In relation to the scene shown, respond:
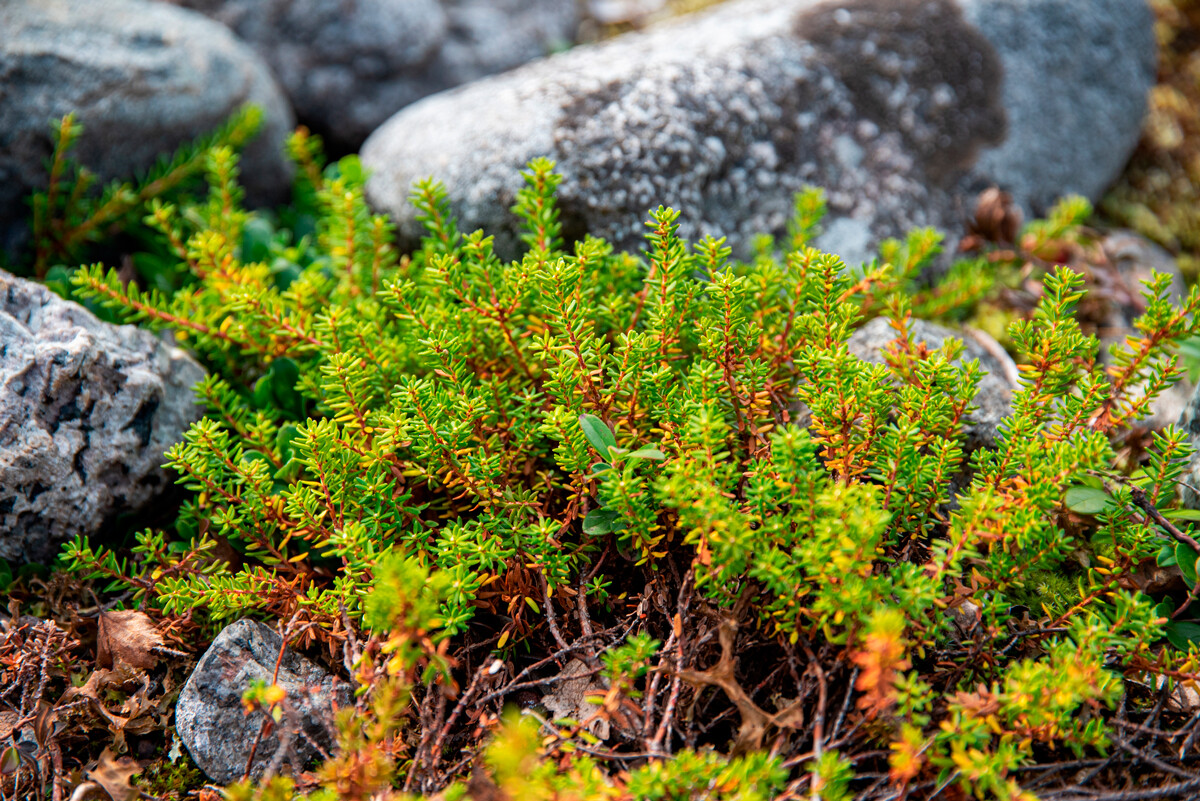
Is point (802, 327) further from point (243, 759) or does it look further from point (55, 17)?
point (55, 17)

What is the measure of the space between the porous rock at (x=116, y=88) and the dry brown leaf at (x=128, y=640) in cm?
215

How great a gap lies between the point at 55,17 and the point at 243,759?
353cm

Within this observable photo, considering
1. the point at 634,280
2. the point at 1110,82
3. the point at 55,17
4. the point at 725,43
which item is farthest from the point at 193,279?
the point at 1110,82

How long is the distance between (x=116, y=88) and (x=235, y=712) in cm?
305

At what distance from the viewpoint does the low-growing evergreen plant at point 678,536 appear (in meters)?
1.65

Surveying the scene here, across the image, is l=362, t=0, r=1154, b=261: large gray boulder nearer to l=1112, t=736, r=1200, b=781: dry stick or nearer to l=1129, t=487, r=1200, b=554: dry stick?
l=1129, t=487, r=1200, b=554: dry stick

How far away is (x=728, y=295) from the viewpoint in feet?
6.64

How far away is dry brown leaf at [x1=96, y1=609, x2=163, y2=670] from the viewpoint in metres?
2.25

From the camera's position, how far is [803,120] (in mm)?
3533

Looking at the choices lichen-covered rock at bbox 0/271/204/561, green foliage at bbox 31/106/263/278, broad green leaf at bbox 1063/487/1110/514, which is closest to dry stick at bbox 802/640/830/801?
broad green leaf at bbox 1063/487/1110/514

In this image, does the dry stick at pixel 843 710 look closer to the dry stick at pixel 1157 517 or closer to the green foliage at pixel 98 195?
the dry stick at pixel 1157 517

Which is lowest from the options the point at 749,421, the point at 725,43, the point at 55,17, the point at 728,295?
the point at 749,421

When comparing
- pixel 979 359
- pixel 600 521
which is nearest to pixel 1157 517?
pixel 979 359

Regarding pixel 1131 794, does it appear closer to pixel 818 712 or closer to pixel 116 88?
pixel 818 712
